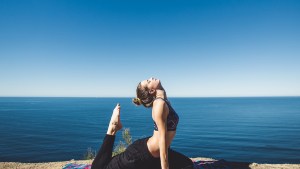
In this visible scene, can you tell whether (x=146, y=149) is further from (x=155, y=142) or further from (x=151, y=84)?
(x=151, y=84)

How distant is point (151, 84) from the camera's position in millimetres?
4984

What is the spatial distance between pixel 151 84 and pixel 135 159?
1.58m

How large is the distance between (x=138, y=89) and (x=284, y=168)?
699 cm

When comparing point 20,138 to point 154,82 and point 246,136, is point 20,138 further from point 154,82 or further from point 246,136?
point 154,82

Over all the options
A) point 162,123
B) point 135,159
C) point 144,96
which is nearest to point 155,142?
point 135,159

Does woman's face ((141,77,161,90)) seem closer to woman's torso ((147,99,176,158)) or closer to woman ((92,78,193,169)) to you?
woman ((92,78,193,169))

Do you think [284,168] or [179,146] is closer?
[284,168]

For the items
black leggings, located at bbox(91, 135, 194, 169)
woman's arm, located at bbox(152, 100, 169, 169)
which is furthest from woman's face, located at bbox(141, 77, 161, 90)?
black leggings, located at bbox(91, 135, 194, 169)

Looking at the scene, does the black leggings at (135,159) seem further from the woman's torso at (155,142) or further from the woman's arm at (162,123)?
the woman's arm at (162,123)

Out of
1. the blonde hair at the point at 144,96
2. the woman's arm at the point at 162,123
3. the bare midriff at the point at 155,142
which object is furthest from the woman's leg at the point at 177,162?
the blonde hair at the point at 144,96

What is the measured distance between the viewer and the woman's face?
4.97 m

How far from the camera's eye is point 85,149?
36562 mm

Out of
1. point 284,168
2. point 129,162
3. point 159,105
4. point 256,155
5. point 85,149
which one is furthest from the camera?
point 85,149

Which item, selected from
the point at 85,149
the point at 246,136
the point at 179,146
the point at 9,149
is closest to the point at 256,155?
the point at 179,146
